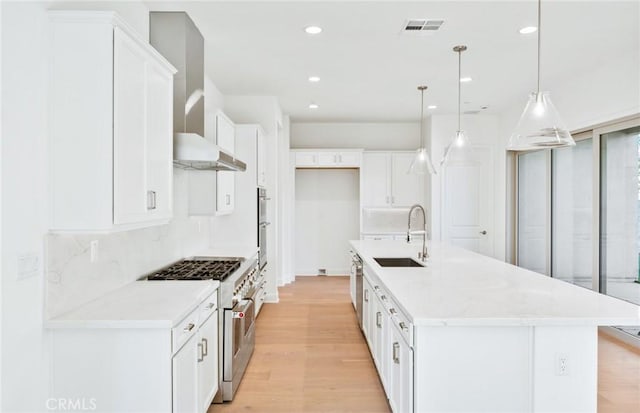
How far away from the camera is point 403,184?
751 centimetres

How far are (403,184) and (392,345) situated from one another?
513 cm

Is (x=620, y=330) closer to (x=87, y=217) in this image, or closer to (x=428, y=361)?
(x=428, y=361)

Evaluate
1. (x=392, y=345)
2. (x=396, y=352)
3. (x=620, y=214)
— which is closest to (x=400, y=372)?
(x=396, y=352)

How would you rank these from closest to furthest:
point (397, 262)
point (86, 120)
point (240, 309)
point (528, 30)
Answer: point (86, 120) → point (240, 309) → point (528, 30) → point (397, 262)

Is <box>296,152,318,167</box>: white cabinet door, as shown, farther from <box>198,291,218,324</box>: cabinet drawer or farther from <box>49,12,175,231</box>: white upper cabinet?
<box>49,12,175,231</box>: white upper cabinet

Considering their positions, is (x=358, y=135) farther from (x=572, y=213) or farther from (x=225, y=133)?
(x=572, y=213)

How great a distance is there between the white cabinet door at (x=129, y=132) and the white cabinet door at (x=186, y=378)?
28.0 inches

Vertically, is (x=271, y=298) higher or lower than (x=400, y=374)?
lower

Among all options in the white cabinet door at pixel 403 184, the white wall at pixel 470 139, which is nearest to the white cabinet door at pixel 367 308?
the white wall at pixel 470 139

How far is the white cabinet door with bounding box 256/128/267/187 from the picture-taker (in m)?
5.37

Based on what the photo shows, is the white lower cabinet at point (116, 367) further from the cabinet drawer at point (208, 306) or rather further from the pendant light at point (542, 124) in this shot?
the pendant light at point (542, 124)

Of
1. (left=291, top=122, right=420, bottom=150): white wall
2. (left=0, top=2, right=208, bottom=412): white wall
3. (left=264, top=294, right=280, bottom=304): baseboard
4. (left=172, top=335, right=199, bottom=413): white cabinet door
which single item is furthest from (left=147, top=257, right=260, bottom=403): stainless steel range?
(left=291, top=122, right=420, bottom=150): white wall

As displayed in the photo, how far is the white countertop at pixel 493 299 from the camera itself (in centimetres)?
204

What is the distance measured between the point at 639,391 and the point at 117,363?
11.8 ft
